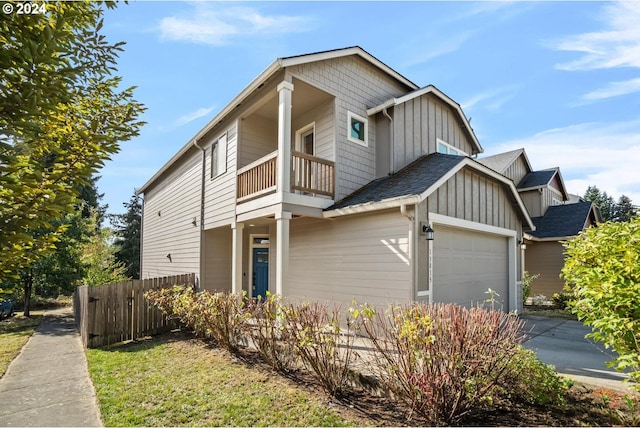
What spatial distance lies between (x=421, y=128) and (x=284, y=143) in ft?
16.7

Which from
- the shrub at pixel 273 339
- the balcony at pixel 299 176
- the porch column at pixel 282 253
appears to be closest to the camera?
the shrub at pixel 273 339

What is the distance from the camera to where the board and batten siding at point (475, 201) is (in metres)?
8.09

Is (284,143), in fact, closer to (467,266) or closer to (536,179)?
(467,266)

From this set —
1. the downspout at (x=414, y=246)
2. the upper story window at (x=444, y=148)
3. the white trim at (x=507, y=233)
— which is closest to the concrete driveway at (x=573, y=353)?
the white trim at (x=507, y=233)

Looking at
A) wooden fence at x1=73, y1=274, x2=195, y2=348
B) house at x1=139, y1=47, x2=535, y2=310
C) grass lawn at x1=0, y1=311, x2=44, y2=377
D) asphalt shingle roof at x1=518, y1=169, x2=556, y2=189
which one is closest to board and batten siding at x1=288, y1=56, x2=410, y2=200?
house at x1=139, y1=47, x2=535, y2=310

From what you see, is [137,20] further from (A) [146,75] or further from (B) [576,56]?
(B) [576,56]

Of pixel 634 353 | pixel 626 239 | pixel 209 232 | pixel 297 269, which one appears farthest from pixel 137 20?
pixel 209 232

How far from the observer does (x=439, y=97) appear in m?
11.4

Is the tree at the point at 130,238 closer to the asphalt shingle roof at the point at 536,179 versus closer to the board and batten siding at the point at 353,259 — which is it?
the board and batten siding at the point at 353,259

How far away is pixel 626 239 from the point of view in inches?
155

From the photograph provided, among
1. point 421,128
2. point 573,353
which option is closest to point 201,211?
point 421,128

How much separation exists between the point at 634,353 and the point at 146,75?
6656 mm

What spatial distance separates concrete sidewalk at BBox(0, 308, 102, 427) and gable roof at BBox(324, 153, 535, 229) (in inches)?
234

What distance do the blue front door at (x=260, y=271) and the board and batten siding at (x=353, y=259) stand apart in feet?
6.43
